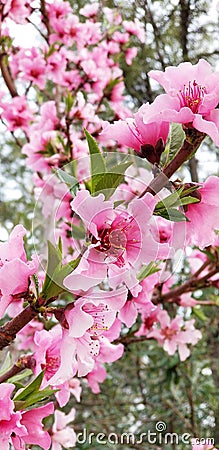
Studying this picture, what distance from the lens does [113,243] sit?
1.83ft

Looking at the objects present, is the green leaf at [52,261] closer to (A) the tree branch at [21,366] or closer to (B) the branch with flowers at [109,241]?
(B) the branch with flowers at [109,241]

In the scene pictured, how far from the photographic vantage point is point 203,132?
54cm

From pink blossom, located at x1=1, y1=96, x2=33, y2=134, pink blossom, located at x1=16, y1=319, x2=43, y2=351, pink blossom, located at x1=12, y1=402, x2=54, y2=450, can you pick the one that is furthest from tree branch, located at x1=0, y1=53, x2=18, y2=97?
pink blossom, located at x1=12, y1=402, x2=54, y2=450

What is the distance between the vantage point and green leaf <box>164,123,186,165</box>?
59 cm

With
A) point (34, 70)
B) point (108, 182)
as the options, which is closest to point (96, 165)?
point (108, 182)

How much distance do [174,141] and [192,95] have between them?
0.16 feet

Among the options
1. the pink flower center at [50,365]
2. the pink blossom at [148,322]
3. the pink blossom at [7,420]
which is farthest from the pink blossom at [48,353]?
the pink blossom at [148,322]

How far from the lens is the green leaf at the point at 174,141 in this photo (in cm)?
59

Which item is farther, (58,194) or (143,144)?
(58,194)

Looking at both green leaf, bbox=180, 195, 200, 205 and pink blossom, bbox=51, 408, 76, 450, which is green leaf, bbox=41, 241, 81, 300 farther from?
pink blossom, bbox=51, 408, 76, 450

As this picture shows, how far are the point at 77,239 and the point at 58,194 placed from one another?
10.0 inches

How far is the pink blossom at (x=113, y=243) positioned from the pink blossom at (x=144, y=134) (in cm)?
7

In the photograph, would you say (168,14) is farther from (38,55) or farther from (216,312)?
(216,312)

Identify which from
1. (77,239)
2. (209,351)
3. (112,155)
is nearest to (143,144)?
(112,155)
